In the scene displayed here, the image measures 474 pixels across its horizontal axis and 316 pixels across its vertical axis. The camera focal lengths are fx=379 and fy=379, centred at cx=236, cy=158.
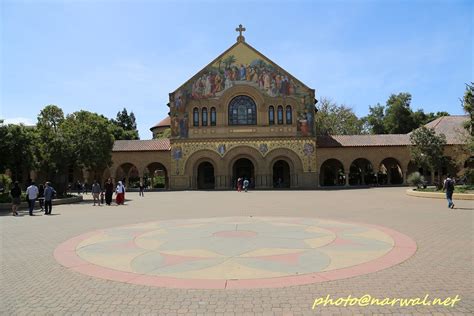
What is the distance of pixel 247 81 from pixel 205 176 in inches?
475

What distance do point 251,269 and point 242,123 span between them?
34.8 meters

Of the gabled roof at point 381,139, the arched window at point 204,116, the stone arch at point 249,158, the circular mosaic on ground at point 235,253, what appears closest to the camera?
the circular mosaic on ground at point 235,253

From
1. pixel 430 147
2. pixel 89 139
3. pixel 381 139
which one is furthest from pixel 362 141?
pixel 89 139

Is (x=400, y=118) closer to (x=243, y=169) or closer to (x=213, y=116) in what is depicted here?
(x=243, y=169)

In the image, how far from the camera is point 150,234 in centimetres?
1092

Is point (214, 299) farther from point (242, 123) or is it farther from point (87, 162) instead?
point (242, 123)

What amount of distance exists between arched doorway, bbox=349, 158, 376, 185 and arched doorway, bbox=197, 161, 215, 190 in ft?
59.5

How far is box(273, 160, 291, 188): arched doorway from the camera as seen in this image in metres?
42.8

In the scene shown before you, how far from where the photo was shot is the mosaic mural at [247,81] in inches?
1609

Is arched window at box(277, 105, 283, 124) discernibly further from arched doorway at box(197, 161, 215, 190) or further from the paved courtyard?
the paved courtyard

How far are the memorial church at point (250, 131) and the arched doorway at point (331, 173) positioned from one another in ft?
14.0

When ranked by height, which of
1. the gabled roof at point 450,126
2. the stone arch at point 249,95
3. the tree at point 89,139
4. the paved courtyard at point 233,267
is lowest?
the paved courtyard at point 233,267

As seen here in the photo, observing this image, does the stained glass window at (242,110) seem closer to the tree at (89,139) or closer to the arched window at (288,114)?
the arched window at (288,114)

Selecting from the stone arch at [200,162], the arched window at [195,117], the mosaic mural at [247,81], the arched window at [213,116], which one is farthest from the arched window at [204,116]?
the stone arch at [200,162]
